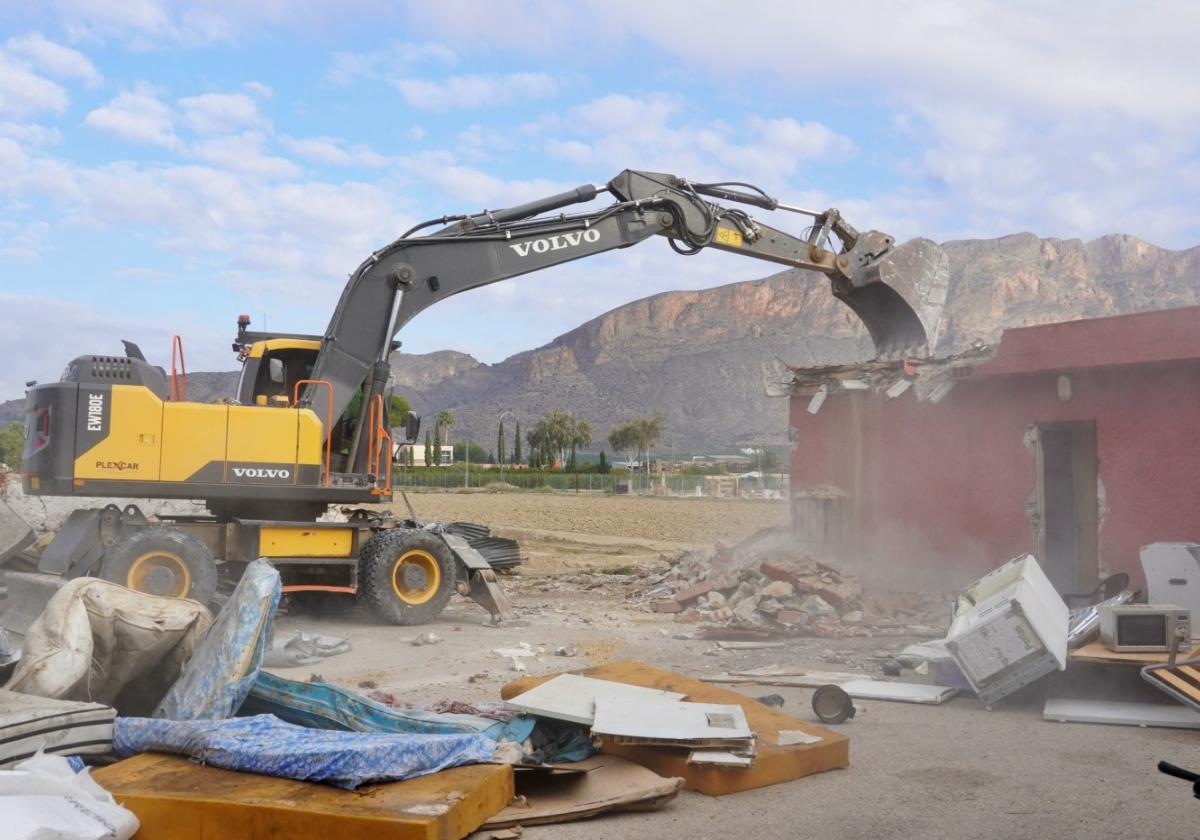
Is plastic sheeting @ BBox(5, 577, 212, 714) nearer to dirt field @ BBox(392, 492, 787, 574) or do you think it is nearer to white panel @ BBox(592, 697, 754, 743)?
white panel @ BBox(592, 697, 754, 743)

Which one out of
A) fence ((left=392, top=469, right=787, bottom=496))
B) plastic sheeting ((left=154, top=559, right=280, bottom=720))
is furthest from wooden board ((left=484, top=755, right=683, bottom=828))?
fence ((left=392, top=469, right=787, bottom=496))

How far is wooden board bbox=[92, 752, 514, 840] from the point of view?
4848 mm

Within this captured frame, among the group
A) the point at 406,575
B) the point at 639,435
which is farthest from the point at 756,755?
the point at 639,435

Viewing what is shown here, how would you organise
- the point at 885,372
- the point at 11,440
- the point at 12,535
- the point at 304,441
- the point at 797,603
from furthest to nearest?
the point at 11,440 < the point at 885,372 < the point at 797,603 < the point at 12,535 < the point at 304,441

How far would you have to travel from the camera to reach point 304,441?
12367 millimetres

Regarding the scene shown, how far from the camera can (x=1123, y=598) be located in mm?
10492

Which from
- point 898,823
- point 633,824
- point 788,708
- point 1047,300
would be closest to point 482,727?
point 633,824

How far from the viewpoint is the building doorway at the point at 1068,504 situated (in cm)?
1433

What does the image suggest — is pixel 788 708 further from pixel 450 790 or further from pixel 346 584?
pixel 346 584

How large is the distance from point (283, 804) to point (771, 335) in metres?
175

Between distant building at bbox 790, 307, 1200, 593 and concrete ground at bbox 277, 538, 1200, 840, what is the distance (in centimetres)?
430

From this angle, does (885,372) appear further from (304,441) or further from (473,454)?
(473,454)

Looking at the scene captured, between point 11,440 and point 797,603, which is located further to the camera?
point 11,440

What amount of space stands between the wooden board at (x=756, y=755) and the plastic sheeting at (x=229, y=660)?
1716 millimetres
